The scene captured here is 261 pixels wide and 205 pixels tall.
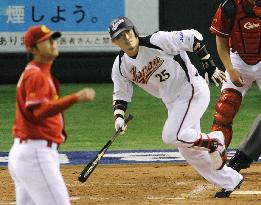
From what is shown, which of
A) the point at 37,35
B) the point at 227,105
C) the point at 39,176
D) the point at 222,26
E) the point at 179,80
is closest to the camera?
the point at 39,176

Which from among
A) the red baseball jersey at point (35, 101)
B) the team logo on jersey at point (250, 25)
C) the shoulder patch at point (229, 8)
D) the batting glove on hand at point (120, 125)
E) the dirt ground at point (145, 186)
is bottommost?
the dirt ground at point (145, 186)

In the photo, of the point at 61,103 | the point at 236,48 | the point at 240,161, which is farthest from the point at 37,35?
the point at 236,48

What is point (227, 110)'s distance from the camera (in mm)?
10984

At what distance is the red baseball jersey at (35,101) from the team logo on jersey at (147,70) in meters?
2.71

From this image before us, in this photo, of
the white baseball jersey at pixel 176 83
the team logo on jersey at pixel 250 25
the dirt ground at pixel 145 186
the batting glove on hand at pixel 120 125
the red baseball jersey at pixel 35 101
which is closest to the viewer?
the red baseball jersey at pixel 35 101

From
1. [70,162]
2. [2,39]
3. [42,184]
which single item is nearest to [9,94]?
[2,39]

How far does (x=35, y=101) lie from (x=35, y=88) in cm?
9

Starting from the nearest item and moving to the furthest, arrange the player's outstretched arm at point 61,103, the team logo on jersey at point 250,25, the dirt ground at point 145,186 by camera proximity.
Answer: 1. the player's outstretched arm at point 61,103
2. the dirt ground at point 145,186
3. the team logo on jersey at point 250,25

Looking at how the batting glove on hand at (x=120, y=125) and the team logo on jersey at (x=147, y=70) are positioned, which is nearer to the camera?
the team logo on jersey at (x=147, y=70)

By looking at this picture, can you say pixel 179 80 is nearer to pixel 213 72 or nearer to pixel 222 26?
pixel 213 72

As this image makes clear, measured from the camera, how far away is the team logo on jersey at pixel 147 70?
998cm

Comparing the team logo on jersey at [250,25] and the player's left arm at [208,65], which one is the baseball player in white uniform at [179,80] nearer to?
the player's left arm at [208,65]

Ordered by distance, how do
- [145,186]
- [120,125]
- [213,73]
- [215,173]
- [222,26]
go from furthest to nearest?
[145,186] → [222,26] → [120,125] → [215,173] → [213,73]

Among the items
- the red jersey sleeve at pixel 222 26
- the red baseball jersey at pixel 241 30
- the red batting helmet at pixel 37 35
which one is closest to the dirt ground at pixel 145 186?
the red baseball jersey at pixel 241 30
